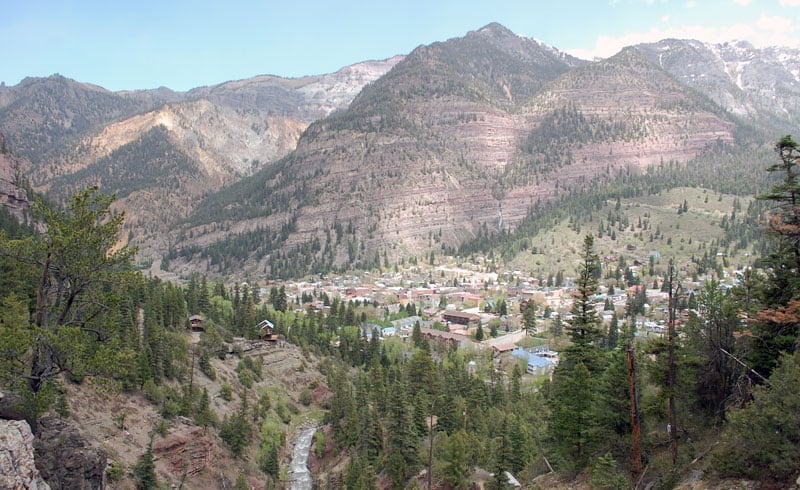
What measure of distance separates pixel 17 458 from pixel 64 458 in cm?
440

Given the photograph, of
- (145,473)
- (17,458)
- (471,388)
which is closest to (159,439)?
(145,473)

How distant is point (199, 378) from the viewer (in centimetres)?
5003

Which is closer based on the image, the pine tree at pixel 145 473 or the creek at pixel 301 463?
the pine tree at pixel 145 473

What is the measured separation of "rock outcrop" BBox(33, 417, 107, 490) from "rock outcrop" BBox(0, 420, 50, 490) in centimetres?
230

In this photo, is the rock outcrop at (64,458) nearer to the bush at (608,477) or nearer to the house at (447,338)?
the bush at (608,477)

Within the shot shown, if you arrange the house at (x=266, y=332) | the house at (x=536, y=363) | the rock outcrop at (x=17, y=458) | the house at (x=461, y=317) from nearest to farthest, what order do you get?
the rock outcrop at (x=17, y=458)
the house at (x=266, y=332)
the house at (x=536, y=363)
the house at (x=461, y=317)


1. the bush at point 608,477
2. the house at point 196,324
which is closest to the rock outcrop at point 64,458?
the bush at point 608,477

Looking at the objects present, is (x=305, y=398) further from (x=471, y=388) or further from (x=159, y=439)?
(x=159, y=439)

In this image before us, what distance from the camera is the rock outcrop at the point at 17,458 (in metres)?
14.4

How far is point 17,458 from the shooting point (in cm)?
1504

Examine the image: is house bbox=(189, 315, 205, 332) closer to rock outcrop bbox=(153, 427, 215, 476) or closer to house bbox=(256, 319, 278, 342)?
house bbox=(256, 319, 278, 342)

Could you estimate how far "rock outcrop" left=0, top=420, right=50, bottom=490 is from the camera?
14391 mm

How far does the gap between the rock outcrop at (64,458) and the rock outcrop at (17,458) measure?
2303 mm

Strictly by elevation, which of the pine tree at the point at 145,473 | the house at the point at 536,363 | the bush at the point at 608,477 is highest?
the bush at the point at 608,477
